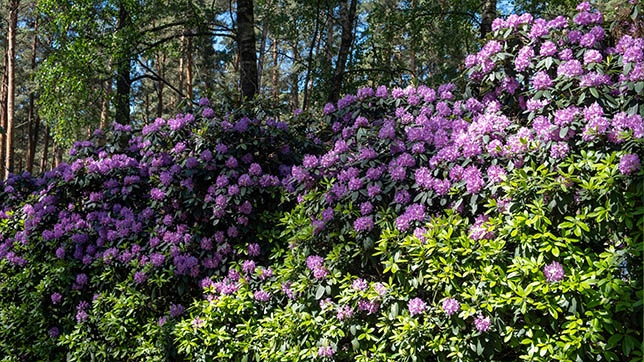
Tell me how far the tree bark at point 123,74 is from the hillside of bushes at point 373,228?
2678 millimetres

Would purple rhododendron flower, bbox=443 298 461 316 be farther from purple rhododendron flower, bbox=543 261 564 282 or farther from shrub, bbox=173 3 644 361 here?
purple rhododendron flower, bbox=543 261 564 282

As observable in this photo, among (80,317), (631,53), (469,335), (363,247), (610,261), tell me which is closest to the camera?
(610,261)

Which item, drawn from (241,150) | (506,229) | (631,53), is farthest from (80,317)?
(631,53)

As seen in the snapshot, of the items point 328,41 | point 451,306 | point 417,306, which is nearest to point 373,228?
point 417,306

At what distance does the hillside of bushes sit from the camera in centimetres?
212

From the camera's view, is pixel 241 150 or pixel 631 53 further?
pixel 241 150

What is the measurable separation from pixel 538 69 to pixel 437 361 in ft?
5.87

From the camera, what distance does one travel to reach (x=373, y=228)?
2742 millimetres

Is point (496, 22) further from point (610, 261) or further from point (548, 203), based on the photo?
point (610, 261)

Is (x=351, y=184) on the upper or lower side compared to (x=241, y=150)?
lower

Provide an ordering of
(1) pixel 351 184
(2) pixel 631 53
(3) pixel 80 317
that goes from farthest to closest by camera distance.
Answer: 1. (3) pixel 80 317
2. (1) pixel 351 184
3. (2) pixel 631 53

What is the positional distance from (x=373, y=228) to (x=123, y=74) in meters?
7.04

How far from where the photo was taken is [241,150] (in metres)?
3.72

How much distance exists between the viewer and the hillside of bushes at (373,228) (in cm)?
212
